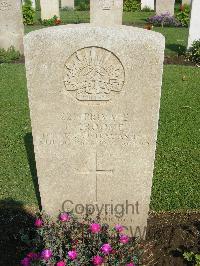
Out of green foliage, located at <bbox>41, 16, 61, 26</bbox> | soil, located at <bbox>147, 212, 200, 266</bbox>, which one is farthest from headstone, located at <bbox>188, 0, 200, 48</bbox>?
soil, located at <bbox>147, 212, 200, 266</bbox>

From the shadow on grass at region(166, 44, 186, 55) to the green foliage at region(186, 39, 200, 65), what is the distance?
44 centimetres

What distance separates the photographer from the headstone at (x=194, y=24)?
10122 millimetres

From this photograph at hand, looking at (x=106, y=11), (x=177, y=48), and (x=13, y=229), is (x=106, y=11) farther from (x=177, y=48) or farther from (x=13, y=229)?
(x=13, y=229)

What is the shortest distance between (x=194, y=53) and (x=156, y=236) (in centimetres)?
781

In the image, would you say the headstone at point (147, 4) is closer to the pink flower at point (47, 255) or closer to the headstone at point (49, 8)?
the headstone at point (49, 8)

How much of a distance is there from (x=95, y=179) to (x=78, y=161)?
0.26 metres

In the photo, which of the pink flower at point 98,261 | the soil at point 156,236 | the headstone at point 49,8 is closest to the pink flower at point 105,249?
the pink flower at point 98,261

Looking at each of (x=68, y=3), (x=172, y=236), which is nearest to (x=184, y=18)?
(x=68, y=3)

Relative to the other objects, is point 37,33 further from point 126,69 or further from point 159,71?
point 159,71

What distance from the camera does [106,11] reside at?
36.8 ft

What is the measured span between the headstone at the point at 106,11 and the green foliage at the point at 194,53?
2411 millimetres

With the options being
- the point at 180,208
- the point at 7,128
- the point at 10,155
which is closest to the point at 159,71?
the point at 180,208

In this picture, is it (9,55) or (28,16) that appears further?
(28,16)

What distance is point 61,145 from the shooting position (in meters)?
3.19
